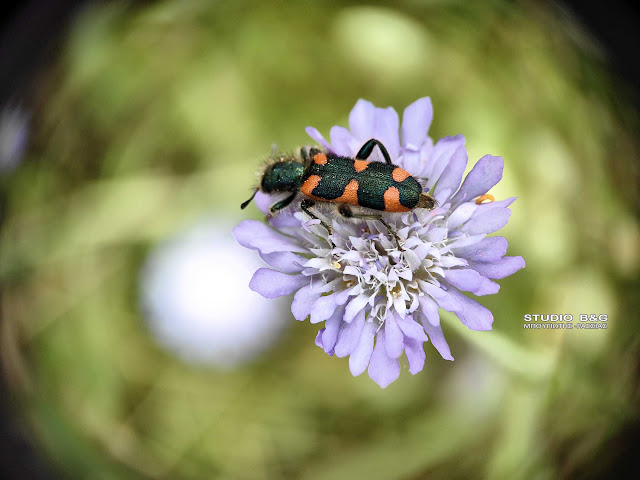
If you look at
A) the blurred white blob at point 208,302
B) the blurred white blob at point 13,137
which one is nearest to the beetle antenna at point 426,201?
the blurred white blob at point 208,302

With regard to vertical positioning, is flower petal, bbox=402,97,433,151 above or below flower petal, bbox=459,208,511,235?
above

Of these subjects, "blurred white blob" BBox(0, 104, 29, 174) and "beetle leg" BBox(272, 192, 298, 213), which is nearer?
"beetle leg" BBox(272, 192, 298, 213)

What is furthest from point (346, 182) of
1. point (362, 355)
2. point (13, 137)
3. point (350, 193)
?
point (13, 137)

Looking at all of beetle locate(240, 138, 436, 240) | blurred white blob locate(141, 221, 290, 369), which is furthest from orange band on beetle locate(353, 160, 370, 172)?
blurred white blob locate(141, 221, 290, 369)

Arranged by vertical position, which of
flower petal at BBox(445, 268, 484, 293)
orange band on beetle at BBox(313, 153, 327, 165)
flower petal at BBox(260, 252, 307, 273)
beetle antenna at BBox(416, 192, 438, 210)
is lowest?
flower petal at BBox(260, 252, 307, 273)

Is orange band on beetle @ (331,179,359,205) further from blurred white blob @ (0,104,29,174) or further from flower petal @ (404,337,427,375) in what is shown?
blurred white blob @ (0,104,29,174)

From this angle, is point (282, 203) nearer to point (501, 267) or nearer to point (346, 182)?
point (346, 182)

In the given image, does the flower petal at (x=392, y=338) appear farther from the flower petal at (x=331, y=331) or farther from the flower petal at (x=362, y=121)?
the flower petal at (x=362, y=121)
